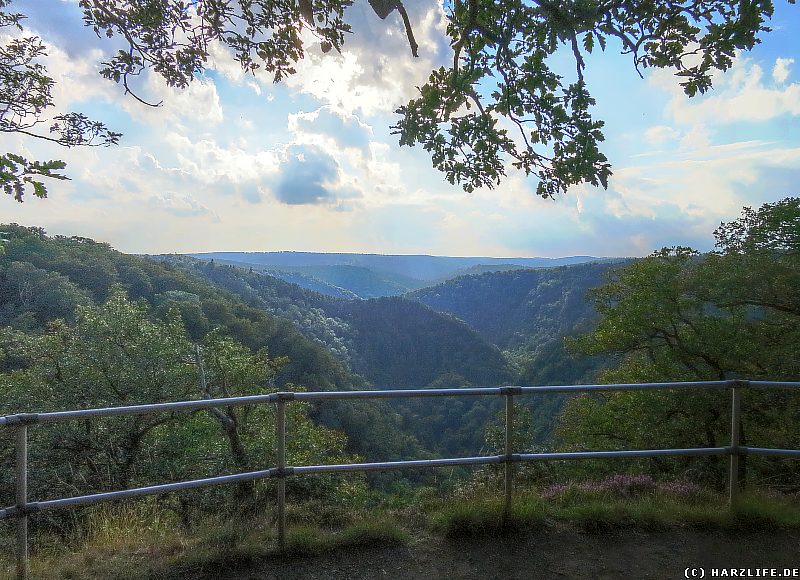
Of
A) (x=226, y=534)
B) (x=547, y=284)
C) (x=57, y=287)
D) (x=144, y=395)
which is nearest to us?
(x=226, y=534)

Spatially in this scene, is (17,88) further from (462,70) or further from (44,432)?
(44,432)

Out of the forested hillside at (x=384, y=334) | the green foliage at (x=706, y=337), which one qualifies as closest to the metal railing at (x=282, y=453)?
A: the green foliage at (x=706, y=337)

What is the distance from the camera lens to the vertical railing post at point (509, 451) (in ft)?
10.8

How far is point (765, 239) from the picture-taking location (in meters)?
12.3

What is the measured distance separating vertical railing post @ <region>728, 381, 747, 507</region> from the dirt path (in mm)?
333

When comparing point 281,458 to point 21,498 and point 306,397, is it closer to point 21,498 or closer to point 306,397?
point 306,397

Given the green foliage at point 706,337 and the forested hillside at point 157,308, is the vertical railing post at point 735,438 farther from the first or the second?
the forested hillside at point 157,308

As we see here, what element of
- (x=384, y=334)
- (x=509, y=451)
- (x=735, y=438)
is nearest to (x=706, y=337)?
(x=735, y=438)

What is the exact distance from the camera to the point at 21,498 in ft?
8.67

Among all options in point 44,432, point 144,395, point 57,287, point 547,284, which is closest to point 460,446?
point 57,287

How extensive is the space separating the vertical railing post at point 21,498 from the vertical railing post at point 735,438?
4323mm

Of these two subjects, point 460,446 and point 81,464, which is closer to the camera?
point 81,464

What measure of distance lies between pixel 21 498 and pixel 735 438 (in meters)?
4.42

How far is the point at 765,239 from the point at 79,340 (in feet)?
60.5
